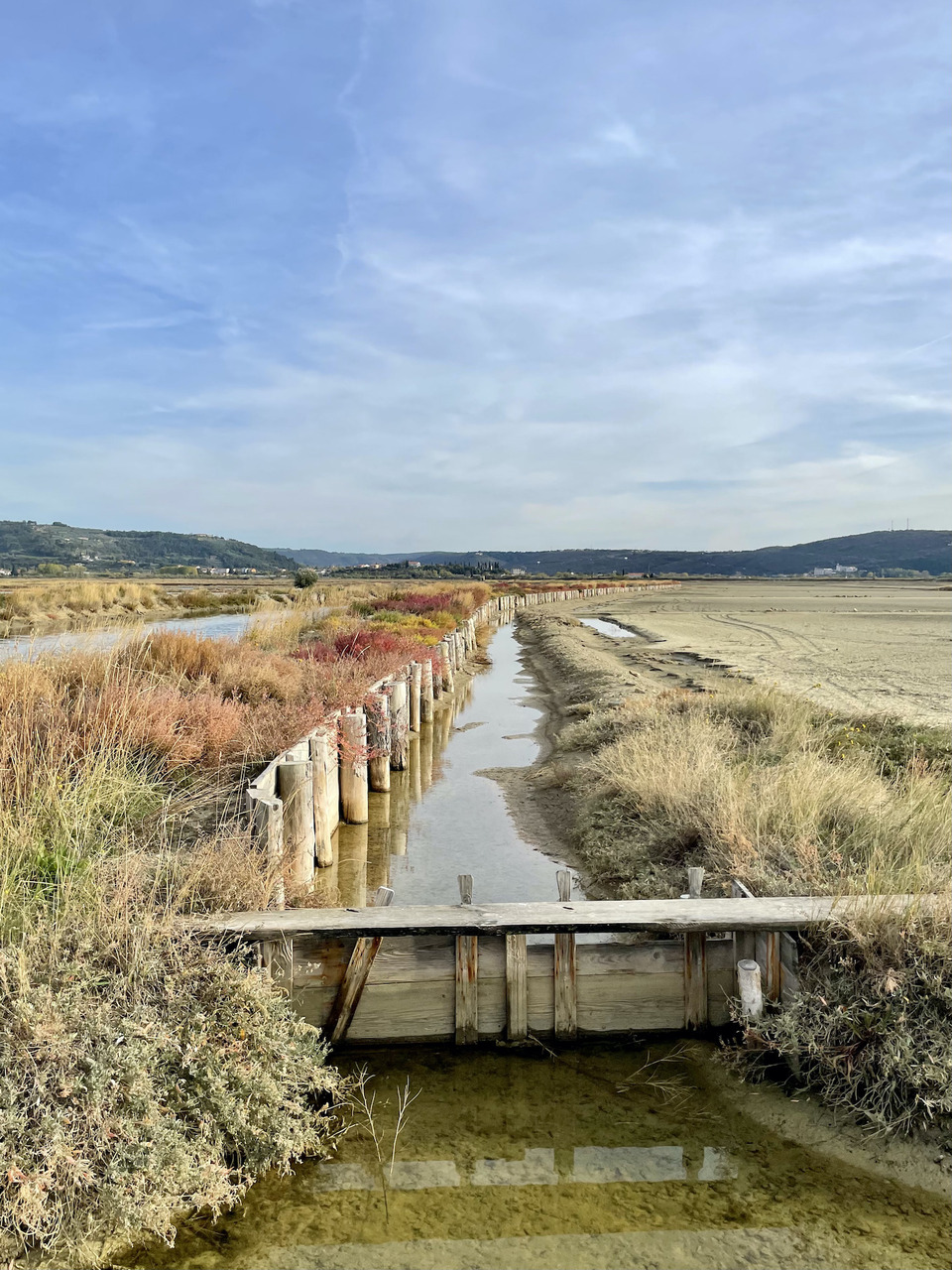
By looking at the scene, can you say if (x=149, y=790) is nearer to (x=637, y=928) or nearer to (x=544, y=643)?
(x=637, y=928)

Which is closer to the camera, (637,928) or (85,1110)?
(85,1110)

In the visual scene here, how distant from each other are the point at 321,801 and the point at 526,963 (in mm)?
3631

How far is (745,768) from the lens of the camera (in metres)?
8.38

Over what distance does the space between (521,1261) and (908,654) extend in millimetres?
23409

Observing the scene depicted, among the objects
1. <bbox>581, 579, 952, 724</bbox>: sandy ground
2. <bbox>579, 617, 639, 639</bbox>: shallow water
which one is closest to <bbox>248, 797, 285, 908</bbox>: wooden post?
<bbox>581, 579, 952, 724</bbox>: sandy ground

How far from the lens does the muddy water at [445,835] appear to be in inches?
289

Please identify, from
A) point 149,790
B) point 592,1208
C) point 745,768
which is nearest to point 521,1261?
point 592,1208

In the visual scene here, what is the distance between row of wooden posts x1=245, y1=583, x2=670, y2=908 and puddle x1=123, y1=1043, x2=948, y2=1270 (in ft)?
5.66

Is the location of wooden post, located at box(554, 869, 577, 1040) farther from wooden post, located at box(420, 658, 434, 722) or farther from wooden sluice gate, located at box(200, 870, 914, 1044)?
wooden post, located at box(420, 658, 434, 722)

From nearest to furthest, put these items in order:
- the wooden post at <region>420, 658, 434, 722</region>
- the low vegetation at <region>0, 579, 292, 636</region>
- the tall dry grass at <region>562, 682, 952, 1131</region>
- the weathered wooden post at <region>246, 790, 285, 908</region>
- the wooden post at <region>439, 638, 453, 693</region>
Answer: the tall dry grass at <region>562, 682, 952, 1131</region>, the weathered wooden post at <region>246, 790, 285, 908</region>, the wooden post at <region>420, 658, 434, 722</region>, the wooden post at <region>439, 638, 453, 693</region>, the low vegetation at <region>0, 579, 292, 636</region>

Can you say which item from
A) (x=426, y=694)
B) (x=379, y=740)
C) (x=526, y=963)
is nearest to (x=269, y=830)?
(x=526, y=963)

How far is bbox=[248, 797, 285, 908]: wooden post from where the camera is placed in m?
5.23

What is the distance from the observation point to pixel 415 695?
552 inches

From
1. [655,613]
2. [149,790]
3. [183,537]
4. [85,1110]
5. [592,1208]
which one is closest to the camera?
[85,1110]
